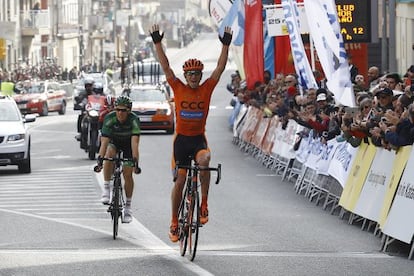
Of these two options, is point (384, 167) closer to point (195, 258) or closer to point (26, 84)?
point (195, 258)

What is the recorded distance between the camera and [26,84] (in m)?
61.5

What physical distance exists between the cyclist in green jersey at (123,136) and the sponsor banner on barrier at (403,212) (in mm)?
3000

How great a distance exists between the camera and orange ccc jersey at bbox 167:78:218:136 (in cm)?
1428

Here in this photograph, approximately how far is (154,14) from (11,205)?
17820 centimetres

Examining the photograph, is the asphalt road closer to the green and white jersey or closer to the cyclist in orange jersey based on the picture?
the cyclist in orange jersey

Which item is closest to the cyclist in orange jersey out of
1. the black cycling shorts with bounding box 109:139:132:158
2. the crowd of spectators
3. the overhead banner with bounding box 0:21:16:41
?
the black cycling shorts with bounding box 109:139:132:158

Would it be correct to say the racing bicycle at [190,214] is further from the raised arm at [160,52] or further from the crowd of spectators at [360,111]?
the crowd of spectators at [360,111]

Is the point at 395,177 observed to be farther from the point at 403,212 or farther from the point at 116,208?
the point at 116,208

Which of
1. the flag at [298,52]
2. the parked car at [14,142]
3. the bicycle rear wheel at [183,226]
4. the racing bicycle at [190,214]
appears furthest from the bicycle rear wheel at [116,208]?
the parked car at [14,142]

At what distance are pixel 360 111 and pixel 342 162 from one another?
868 millimetres

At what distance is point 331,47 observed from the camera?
21.7 metres

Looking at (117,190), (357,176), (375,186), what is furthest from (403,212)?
(117,190)

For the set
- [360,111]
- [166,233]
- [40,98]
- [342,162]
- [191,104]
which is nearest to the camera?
[191,104]

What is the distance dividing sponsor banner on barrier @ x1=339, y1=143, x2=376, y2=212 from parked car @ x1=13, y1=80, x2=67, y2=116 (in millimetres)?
39984
